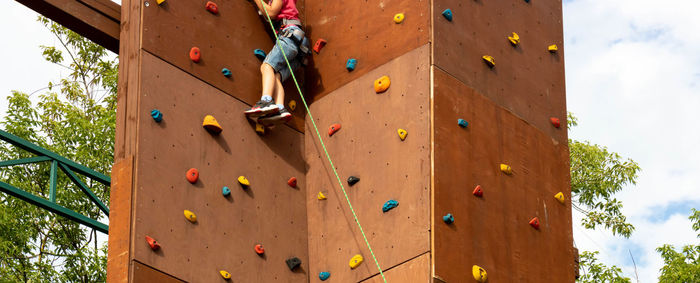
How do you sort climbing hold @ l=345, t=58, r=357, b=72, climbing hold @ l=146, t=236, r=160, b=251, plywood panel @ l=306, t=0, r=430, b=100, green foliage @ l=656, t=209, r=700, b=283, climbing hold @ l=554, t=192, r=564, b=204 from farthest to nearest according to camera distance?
green foliage @ l=656, t=209, r=700, b=283, climbing hold @ l=554, t=192, r=564, b=204, climbing hold @ l=345, t=58, r=357, b=72, plywood panel @ l=306, t=0, r=430, b=100, climbing hold @ l=146, t=236, r=160, b=251

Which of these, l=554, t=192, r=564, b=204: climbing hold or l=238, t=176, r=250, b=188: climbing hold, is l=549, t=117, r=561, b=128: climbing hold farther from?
l=238, t=176, r=250, b=188: climbing hold

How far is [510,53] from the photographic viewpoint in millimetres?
9281

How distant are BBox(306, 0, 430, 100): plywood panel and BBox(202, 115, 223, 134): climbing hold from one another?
1127 millimetres

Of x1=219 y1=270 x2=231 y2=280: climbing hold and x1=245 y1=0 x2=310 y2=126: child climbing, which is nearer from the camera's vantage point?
x1=219 y1=270 x2=231 y2=280: climbing hold

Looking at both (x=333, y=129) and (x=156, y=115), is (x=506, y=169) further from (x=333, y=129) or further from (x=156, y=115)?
(x=156, y=115)

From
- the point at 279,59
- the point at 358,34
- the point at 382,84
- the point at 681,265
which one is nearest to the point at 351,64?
the point at 358,34

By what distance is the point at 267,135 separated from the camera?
879 centimetres

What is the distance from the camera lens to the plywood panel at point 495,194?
8070 millimetres

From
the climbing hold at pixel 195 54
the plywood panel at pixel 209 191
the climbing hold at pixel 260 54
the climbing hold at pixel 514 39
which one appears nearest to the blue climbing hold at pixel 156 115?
the plywood panel at pixel 209 191

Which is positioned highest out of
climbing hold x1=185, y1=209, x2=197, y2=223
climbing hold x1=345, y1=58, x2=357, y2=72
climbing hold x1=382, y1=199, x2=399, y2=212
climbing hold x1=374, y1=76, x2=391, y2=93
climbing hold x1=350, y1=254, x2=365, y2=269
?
climbing hold x1=345, y1=58, x2=357, y2=72

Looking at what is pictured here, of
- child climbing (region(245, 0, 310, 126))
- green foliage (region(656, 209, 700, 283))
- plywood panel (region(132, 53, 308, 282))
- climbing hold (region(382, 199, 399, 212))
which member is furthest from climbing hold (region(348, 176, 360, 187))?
green foliage (region(656, 209, 700, 283))

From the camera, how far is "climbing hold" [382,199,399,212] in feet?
26.8

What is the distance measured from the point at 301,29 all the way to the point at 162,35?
51.7 inches

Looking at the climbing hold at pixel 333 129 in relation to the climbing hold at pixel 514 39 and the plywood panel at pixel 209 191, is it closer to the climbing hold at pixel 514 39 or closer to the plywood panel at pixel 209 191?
the plywood panel at pixel 209 191
